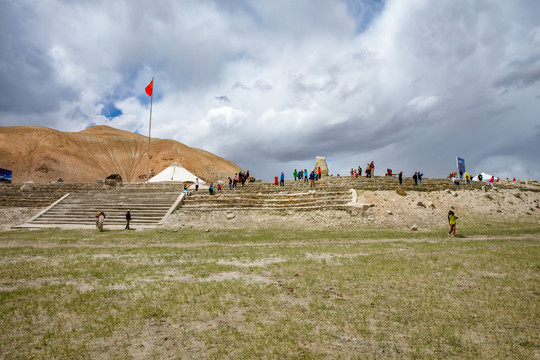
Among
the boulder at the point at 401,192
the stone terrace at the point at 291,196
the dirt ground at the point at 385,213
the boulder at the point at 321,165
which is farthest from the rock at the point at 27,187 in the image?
the boulder at the point at 401,192

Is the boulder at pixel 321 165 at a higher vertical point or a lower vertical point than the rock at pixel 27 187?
higher

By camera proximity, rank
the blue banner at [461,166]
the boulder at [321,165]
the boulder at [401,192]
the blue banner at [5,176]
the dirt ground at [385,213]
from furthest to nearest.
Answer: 1. the blue banner at [5,176]
2. the blue banner at [461,166]
3. the boulder at [321,165]
4. the boulder at [401,192]
5. the dirt ground at [385,213]

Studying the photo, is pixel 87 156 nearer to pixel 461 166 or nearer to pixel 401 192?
pixel 401 192

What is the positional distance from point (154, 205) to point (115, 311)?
744 inches

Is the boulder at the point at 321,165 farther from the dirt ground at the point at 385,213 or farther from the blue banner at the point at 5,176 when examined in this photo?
the blue banner at the point at 5,176

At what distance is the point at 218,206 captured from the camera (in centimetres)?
2172

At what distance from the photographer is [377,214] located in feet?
59.6

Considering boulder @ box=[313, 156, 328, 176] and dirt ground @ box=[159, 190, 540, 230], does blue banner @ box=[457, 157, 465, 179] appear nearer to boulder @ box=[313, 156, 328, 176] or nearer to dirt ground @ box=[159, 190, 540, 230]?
dirt ground @ box=[159, 190, 540, 230]

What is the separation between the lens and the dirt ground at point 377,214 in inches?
703

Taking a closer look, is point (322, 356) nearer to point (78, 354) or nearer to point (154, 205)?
point (78, 354)

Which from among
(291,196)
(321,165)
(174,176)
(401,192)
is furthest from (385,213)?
(174,176)

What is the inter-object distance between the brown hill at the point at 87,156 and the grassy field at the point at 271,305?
62.2 meters

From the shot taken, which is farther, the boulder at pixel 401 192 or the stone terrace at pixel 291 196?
the boulder at pixel 401 192

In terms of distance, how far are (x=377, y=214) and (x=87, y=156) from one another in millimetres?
71377
